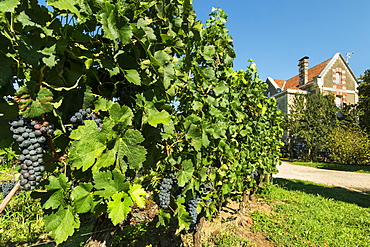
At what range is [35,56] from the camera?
0.93 metres

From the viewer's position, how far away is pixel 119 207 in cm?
100

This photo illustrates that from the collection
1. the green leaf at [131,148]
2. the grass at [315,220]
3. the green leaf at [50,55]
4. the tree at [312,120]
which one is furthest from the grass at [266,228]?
the tree at [312,120]

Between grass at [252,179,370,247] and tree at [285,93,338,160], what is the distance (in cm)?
1344

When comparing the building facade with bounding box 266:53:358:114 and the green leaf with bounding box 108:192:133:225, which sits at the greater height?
the building facade with bounding box 266:53:358:114

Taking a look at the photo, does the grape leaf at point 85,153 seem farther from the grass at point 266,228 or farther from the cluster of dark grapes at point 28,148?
the grass at point 266,228

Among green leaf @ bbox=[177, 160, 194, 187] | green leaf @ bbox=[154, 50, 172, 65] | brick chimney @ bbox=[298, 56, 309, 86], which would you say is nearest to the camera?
green leaf @ bbox=[154, 50, 172, 65]

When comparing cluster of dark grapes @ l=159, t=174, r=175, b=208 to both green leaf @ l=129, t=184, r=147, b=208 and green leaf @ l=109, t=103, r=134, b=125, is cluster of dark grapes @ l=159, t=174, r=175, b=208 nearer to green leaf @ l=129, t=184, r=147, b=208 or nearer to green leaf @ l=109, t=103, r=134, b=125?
green leaf @ l=129, t=184, r=147, b=208

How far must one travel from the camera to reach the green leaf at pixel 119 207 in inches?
38.0

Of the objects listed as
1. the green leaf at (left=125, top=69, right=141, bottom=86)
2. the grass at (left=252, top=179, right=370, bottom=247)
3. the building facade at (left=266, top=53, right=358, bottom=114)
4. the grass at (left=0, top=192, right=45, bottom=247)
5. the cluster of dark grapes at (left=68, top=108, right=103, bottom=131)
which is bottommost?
the grass at (left=252, top=179, right=370, bottom=247)

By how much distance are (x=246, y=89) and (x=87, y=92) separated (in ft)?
11.1

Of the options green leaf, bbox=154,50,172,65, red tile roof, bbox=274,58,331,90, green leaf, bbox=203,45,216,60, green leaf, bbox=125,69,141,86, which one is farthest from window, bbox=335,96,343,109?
green leaf, bbox=125,69,141,86

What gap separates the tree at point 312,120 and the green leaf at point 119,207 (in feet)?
67.9

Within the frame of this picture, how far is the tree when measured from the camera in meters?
19.0

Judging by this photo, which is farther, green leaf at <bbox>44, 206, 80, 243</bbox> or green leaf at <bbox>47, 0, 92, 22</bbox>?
green leaf at <bbox>44, 206, 80, 243</bbox>
